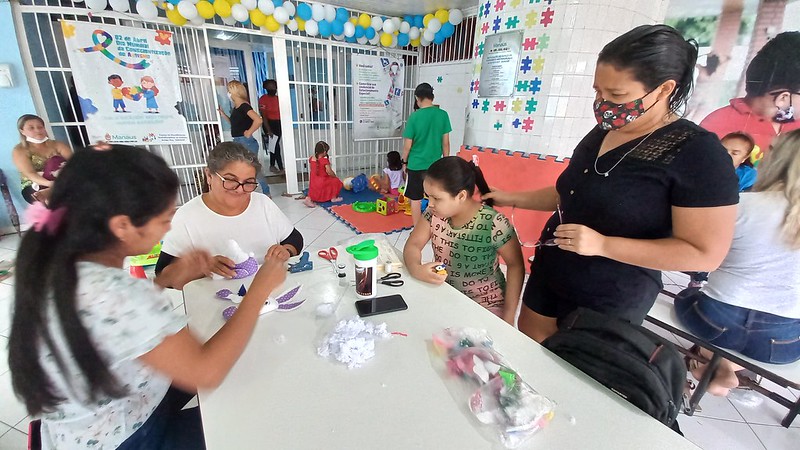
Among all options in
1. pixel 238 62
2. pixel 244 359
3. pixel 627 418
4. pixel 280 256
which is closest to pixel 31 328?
pixel 244 359

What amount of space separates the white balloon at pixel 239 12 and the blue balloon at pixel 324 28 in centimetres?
92

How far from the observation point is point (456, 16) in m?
4.45

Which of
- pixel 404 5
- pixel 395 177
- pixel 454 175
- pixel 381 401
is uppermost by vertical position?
pixel 404 5

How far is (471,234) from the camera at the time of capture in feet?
4.59

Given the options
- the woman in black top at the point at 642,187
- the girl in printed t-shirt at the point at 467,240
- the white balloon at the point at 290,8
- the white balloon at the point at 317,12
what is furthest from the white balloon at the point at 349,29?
the woman in black top at the point at 642,187

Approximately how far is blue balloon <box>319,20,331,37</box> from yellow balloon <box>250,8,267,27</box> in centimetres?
70

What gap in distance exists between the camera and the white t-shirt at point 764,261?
1.29m

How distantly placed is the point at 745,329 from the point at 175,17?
504cm

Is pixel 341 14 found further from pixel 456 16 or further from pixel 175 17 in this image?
pixel 175 17

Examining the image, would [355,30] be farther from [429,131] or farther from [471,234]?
[471,234]

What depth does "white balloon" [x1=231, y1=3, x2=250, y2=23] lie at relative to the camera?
3.77 meters

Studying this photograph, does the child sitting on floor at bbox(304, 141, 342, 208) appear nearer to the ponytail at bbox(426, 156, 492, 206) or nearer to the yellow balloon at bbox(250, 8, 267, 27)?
the yellow balloon at bbox(250, 8, 267, 27)

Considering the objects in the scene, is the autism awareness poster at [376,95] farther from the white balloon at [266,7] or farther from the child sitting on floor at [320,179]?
the white balloon at [266,7]

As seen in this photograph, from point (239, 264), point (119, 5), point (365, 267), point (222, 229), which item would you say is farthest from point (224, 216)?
point (119, 5)
